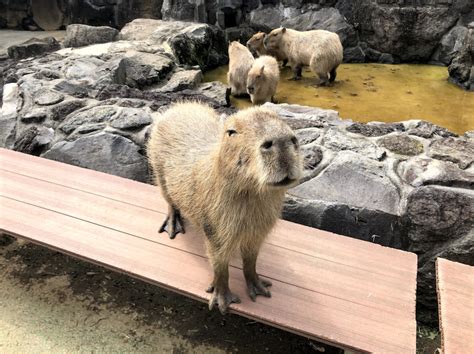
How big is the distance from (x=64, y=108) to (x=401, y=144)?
2.68 meters

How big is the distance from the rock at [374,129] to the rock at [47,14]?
7.98 meters

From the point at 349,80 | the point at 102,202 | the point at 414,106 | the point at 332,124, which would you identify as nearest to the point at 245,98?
the point at 349,80

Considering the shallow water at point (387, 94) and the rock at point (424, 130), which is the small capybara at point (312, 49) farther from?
A: the rock at point (424, 130)

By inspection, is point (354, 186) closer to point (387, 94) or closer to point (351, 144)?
point (351, 144)

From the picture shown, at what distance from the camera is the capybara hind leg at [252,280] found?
223cm

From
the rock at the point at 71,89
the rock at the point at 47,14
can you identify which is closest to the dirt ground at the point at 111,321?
the rock at the point at 71,89

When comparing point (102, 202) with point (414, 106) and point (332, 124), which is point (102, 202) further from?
point (414, 106)

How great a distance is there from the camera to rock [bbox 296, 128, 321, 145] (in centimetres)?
315

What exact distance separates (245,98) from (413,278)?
3748mm

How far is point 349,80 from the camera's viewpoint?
625cm

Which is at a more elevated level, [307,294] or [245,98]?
[307,294]

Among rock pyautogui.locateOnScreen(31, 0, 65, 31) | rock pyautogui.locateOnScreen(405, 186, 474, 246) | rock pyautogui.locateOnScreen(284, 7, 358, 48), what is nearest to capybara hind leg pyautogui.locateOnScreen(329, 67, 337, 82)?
rock pyautogui.locateOnScreen(284, 7, 358, 48)

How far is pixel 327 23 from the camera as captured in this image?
7.27 meters

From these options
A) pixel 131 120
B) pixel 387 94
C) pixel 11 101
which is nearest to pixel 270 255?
pixel 131 120
